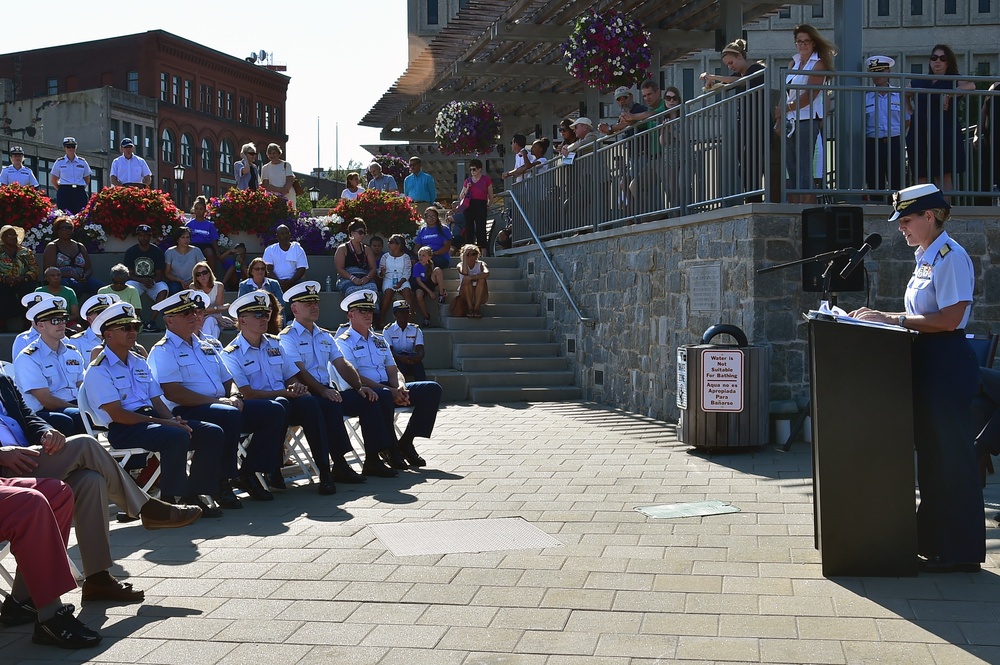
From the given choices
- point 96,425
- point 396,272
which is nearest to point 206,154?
point 396,272

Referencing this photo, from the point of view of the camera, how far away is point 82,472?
558cm

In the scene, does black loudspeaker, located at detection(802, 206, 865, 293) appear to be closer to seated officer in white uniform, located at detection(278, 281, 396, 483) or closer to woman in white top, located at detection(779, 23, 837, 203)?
woman in white top, located at detection(779, 23, 837, 203)

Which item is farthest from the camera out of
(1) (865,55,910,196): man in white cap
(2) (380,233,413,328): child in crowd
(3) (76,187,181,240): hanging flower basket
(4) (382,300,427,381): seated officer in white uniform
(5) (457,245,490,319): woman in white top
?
(3) (76,187,181,240): hanging flower basket

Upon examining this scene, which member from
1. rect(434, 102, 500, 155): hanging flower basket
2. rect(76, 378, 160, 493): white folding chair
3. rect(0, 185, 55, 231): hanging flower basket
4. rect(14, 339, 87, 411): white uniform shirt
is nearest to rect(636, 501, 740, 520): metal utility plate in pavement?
rect(76, 378, 160, 493): white folding chair

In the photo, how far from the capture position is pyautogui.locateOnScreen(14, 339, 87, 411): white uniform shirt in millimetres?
8672

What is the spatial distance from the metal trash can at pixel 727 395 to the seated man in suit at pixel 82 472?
606 centimetres

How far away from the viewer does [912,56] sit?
6397 centimetres

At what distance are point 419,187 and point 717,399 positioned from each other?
13.6 meters

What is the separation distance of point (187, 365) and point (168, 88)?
2404 inches

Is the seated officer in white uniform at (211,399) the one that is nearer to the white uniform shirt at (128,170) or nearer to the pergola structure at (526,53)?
the pergola structure at (526,53)

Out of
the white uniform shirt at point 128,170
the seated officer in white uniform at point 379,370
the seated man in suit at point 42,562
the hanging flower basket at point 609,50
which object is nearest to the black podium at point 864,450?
the seated man in suit at point 42,562

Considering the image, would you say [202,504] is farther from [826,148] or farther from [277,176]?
[277,176]

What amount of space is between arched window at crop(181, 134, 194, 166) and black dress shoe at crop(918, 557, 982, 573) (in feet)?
208

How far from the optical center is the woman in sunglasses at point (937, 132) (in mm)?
11320
